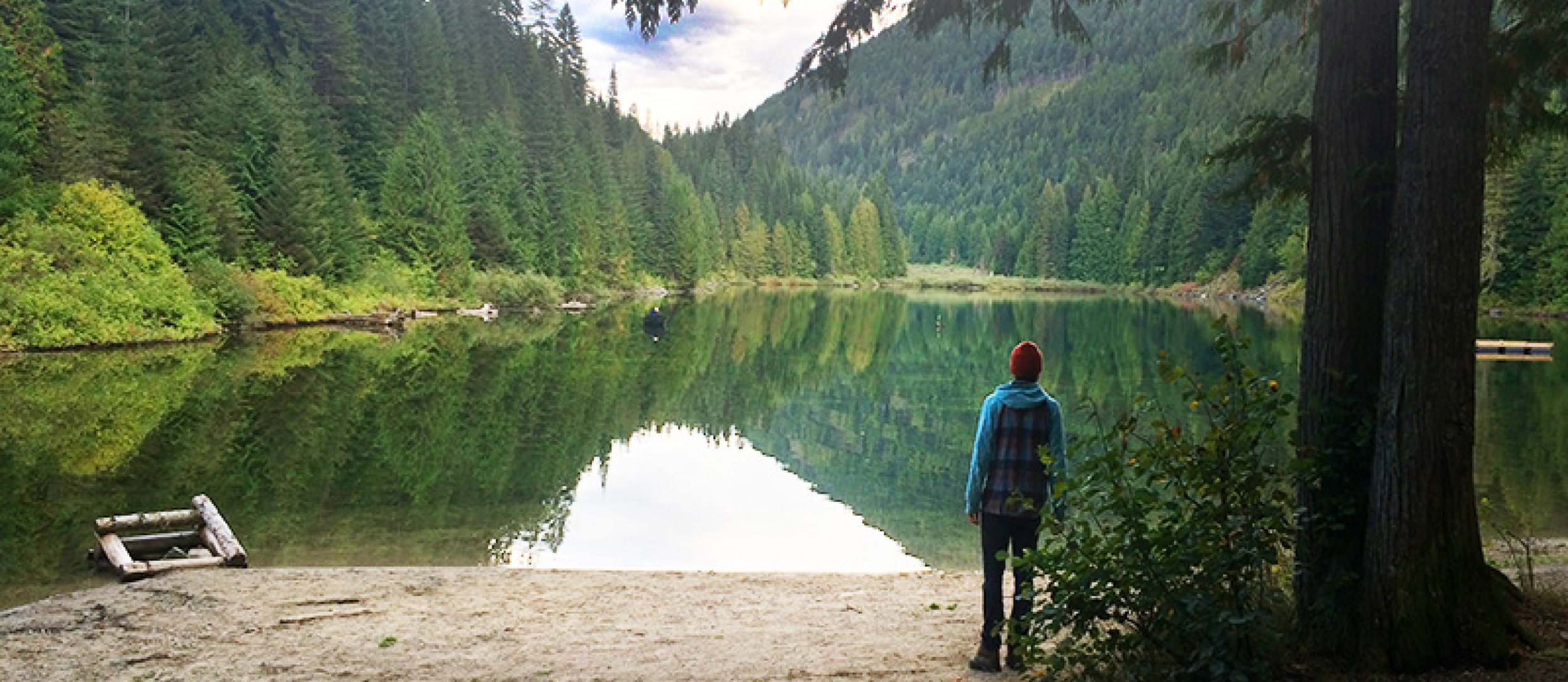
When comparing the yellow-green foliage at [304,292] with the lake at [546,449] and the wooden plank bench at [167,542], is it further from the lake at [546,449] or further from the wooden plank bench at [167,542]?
the wooden plank bench at [167,542]

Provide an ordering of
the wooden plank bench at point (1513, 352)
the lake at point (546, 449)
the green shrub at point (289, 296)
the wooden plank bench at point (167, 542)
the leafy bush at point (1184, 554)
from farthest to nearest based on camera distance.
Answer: the green shrub at point (289, 296) → the wooden plank bench at point (1513, 352) → the lake at point (546, 449) → the wooden plank bench at point (167, 542) → the leafy bush at point (1184, 554)

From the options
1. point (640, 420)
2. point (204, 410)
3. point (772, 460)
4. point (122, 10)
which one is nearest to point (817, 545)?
A: point (772, 460)

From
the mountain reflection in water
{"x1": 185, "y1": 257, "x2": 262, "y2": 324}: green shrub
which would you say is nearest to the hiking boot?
the mountain reflection in water

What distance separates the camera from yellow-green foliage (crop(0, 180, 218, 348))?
30.2 metres

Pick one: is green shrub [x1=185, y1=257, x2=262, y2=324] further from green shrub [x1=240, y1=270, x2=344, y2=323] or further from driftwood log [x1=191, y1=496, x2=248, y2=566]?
driftwood log [x1=191, y1=496, x2=248, y2=566]

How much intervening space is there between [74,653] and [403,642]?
2.11 meters

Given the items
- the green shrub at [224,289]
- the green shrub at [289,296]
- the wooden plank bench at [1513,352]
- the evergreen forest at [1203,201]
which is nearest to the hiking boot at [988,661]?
the evergreen forest at [1203,201]

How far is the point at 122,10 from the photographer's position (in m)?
47.4

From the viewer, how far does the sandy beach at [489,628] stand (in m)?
6.53

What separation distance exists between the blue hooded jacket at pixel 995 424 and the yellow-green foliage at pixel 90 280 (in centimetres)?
3248

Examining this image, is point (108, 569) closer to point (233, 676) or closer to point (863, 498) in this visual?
point (233, 676)

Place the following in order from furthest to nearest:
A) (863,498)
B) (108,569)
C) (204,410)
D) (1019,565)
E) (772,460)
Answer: (204,410), (772,460), (863,498), (108,569), (1019,565)

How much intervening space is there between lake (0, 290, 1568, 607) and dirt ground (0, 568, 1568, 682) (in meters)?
1.97

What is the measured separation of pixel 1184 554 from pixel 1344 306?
1681mm
